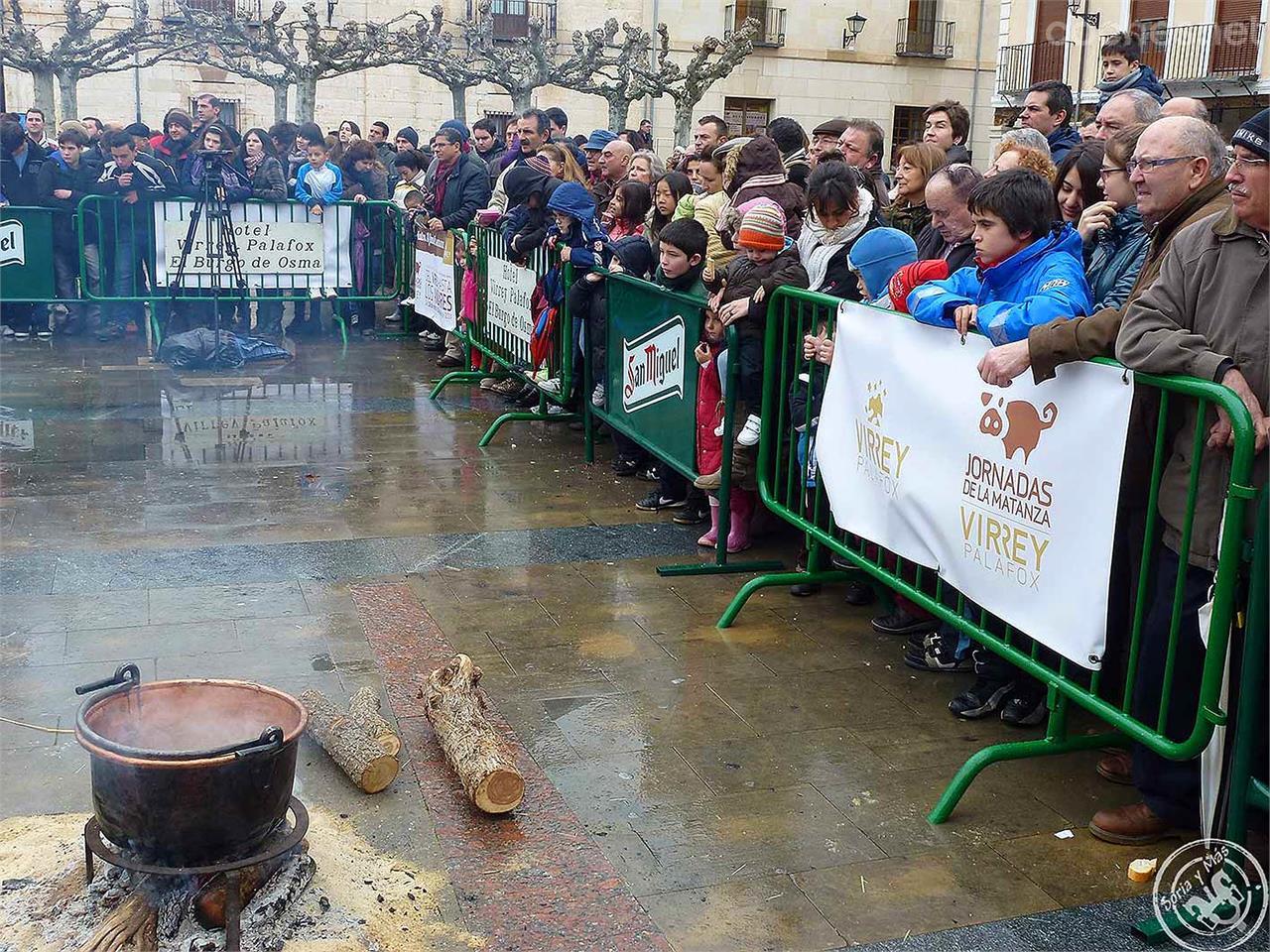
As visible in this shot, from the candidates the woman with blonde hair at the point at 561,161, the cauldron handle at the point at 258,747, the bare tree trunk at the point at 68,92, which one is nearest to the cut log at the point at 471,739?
the cauldron handle at the point at 258,747

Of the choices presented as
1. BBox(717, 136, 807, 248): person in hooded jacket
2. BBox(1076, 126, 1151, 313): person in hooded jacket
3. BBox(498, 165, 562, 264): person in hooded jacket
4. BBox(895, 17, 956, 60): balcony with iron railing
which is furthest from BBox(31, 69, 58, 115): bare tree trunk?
BBox(1076, 126, 1151, 313): person in hooded jacket

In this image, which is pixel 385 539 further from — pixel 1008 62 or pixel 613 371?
pixel 1008 62

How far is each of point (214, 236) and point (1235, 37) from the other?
28.1m

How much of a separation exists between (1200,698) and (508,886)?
1968mm

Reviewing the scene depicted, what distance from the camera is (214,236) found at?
13.3 meters

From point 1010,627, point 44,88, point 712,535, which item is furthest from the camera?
point 44,88

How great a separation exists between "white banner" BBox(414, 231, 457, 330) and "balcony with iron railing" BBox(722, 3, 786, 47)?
29.6 metres

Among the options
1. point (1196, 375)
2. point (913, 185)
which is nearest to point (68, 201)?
point (913, 185)

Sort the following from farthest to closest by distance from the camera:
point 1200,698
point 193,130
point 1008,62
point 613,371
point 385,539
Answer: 1. point 1008,62
2. point 193,130
3. point 613,371
4. point 385,539
5. point 1200,698

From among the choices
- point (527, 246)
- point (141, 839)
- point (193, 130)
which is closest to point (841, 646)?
point (141, 839)

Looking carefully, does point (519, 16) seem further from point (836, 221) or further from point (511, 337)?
point (836, 221)

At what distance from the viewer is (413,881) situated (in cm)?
381

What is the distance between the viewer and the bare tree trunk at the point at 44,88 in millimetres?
28797

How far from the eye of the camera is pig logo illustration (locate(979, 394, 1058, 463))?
4137 mm
